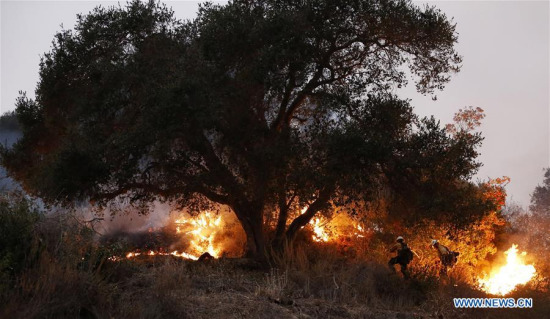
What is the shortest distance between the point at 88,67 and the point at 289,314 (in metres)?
12.4

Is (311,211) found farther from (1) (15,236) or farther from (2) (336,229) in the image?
(1) (15,236)

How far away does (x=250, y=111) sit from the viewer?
1767 cm

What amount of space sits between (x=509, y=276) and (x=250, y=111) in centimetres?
1186

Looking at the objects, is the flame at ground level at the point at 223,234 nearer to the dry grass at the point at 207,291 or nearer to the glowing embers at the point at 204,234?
the glowing embers at the point at 204,234

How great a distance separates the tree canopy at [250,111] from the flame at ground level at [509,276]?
163 inches

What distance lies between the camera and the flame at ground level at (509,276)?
732 inches

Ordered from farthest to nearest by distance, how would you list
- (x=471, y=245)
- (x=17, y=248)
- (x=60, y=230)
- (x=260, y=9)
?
(x=471, y=245)
(x=260, y=9)
(x=60, y=230)
(x=17, y=248)

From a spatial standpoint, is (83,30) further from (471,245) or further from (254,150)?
(471,245)

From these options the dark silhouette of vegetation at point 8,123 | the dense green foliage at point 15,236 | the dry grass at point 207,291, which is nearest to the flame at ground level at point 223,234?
the dry grass at point 207,291

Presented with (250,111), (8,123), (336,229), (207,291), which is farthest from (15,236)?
(8,123)

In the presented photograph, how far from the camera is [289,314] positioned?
10258mm

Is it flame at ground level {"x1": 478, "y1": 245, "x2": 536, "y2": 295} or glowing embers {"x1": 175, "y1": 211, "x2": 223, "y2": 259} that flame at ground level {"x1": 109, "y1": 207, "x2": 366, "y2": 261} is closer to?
glowing embers {"x1": 175, "y1": 211, "x2": 223, "y2": 259}

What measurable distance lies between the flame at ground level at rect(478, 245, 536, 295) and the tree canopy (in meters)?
4.15

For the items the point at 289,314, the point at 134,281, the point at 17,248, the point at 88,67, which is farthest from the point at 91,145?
the point at 289,314
